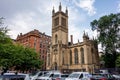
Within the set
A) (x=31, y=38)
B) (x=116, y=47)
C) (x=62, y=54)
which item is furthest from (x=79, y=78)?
(x=31, y=38)

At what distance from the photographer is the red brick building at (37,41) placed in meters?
71.4

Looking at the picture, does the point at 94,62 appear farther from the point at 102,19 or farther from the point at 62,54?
the point at 102,19

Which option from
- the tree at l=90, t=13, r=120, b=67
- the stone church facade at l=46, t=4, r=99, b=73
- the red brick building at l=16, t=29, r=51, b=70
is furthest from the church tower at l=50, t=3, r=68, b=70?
the tree at l=90, t=13, r=120, b=67

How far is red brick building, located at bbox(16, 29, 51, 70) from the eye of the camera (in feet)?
234

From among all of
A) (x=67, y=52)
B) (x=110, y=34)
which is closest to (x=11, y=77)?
(x=110, y=34)

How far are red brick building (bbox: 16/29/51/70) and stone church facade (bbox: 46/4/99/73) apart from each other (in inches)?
380

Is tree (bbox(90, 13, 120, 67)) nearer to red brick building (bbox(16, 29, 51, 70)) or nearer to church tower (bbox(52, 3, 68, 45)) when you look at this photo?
church tower (bbox(52, 3, 68, 45))

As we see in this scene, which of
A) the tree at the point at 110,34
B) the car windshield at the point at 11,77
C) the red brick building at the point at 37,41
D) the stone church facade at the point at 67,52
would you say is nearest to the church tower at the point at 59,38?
the stone church facade at the point at 67,52

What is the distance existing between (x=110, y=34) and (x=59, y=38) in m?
19.4

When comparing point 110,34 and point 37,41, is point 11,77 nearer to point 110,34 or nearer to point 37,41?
point 110,34

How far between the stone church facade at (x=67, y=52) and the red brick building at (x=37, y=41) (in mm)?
9646

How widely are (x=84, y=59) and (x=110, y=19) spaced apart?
15.5 meters

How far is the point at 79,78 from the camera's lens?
21500mm

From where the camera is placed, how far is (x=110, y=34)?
4988 cm
